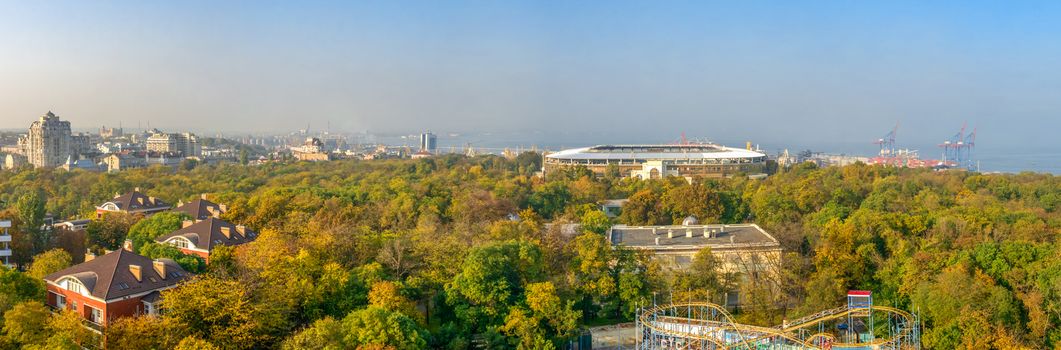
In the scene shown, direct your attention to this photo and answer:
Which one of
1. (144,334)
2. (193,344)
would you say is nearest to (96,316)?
(144,334)

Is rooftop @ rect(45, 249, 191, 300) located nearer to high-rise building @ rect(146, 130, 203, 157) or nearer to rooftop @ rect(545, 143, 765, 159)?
rooftop @ rect(545, 143, 765, 159)

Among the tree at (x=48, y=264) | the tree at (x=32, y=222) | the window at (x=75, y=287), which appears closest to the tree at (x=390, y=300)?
the window at (x=75, y=287)

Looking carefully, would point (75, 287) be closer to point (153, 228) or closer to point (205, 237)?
point (205, 237)

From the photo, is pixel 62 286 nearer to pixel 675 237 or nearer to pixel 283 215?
pixel 283 215

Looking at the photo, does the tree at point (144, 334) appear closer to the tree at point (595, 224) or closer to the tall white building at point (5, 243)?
the tall white building at point (5, 243)

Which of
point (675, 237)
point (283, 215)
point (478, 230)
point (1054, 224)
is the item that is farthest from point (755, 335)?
point (283, 215)

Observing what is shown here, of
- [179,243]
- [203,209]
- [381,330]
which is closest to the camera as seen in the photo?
[381,330]
